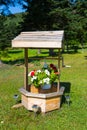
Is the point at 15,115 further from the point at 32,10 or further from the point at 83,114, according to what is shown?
the point at 32,10

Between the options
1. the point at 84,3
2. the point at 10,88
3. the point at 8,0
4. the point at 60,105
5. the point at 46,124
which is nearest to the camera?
the point at 46,124

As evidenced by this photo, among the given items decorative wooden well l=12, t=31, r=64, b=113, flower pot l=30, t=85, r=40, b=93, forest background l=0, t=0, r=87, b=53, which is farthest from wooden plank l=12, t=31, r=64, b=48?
forest background l=0, t=0, r=87, b=53

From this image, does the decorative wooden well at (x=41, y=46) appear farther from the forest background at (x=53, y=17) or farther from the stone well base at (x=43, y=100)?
the forest background at (x=53, y=17)

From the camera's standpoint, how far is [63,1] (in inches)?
1198

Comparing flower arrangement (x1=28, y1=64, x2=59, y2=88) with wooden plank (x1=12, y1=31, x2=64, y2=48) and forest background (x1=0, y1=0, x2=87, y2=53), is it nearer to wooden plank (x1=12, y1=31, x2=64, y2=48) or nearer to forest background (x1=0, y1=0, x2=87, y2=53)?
wooden plank (x1=12, y1=31, x2=64, y2=48)

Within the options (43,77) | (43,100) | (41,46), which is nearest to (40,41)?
(41,46)

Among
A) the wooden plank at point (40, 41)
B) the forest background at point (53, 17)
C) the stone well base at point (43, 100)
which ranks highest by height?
the forest background at point (53, 17)

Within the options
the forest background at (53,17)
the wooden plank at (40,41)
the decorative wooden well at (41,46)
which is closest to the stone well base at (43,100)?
the decorative wooden well at (41,46)

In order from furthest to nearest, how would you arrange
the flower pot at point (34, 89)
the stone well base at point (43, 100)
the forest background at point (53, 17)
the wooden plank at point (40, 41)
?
the forest background at point (53, 17) → the flower pot at point (34, 89) → the stone well base at point (43, 100) → the wooden plank at point (40, 41)

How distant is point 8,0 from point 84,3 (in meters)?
12.3

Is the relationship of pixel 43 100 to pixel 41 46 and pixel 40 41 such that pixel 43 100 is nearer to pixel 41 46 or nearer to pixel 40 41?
pixel 41 46

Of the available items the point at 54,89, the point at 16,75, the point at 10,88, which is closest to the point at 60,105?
the point at 54,89

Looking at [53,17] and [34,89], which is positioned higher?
[53,17]

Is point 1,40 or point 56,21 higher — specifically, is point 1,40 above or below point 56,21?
below
